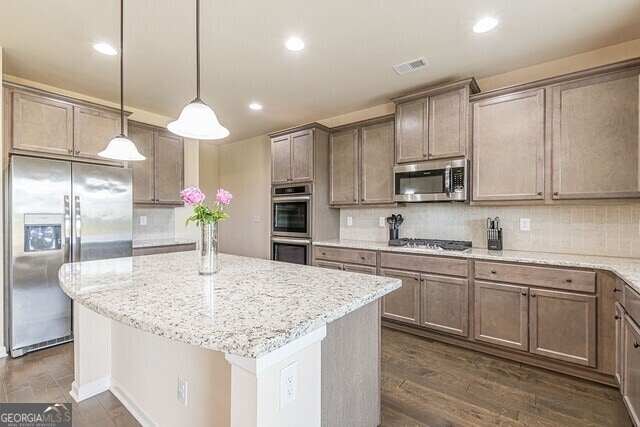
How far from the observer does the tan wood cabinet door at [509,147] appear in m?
2.59

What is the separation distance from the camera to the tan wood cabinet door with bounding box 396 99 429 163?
3125 millimetres

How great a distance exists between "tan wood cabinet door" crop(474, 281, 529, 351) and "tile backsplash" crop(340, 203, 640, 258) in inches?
23.9

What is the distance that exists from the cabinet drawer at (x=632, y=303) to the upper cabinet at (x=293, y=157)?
2.95m

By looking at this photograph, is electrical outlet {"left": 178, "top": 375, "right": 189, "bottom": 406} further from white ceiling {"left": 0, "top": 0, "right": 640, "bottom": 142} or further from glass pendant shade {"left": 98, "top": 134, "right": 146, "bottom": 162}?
white ceiling {"left": 0, "top": 0, "right": 640, "bottom": 142}

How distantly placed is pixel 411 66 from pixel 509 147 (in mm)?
1138

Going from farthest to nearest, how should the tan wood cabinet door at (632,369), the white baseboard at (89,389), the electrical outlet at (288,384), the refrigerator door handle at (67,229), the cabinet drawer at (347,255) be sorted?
the cabinet drawer at (347,255) < the refrigerator door handle at (67,229) < the white baseboard at (89,389) < the tan wood cabinet door at (632,369) < the electrical outlet at (288,384)

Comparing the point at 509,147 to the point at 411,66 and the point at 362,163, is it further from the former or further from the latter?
the point at 362,163

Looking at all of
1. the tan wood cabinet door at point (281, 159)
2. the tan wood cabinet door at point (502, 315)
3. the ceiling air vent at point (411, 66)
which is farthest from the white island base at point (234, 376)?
the tan wood cabinet door at point (281, 159)

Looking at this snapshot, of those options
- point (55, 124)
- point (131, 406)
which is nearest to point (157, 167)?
point (55, 124)

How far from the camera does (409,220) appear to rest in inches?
142

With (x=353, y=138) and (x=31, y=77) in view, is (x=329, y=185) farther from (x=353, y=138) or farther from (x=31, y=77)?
(x=31, y=77)

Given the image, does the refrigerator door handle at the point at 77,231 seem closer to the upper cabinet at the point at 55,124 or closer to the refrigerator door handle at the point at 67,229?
the refrigerator door handle at the point at 67,229

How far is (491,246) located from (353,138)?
6.43 feet

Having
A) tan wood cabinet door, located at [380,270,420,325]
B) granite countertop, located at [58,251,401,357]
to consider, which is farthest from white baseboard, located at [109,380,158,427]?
tan wood cabinet door, located at [380,270,420,325]
